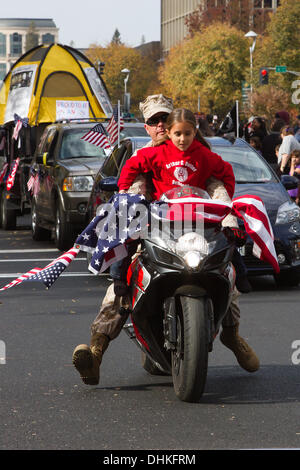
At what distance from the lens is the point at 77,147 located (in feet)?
56.6

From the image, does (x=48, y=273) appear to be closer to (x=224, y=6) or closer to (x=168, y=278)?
(x=168, y=278)

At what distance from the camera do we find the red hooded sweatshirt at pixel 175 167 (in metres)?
6.61

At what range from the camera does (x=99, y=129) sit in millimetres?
16750

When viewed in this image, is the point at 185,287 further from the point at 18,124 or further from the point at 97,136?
the point at 18,124

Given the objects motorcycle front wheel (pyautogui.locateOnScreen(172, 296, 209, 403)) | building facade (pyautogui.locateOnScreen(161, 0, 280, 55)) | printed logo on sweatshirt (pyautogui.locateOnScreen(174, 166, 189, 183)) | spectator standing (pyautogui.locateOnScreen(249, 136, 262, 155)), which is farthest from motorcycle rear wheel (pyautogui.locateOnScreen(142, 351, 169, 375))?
building facade (pyautogui.locateOnScreen(161, 0, 280, 55))

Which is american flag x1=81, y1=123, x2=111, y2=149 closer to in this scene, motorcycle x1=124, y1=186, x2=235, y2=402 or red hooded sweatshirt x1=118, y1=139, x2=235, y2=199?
red hooded sweatshirt x1=118, y1=139, x2=235, y2=199

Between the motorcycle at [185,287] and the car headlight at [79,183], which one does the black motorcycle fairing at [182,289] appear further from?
the car headlight at [79,183]

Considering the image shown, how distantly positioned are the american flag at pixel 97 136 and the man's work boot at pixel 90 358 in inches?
387

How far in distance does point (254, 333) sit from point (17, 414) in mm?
3226

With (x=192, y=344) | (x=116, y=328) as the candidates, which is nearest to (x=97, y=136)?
(x=116, y=328)

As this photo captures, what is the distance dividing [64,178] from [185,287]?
10.2 metres

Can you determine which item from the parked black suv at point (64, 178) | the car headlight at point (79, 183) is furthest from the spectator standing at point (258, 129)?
the car headlight at point (79, 183)

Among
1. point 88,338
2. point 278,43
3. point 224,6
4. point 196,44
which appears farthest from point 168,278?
point 224,6

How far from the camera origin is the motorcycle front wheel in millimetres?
5984
